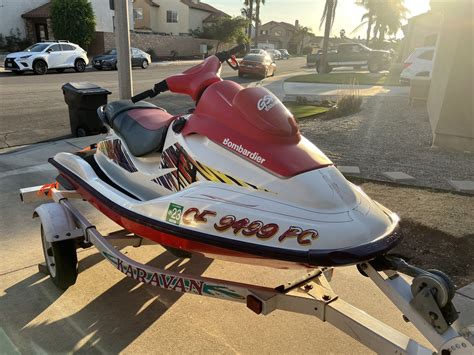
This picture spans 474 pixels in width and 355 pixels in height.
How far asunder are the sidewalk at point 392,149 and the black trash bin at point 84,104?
11.6 feet

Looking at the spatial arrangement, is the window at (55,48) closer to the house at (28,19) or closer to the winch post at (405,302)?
the house at (28,19)

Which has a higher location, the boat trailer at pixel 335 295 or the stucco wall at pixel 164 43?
the boat trailer at pixel 335 295

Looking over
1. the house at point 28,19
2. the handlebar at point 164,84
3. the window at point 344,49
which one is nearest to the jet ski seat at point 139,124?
the handlebar at point 164,84

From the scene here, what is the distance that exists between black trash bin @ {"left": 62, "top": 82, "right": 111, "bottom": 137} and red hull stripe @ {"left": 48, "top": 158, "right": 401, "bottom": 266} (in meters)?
5.03

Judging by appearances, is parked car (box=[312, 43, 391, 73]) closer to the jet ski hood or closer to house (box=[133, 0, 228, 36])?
the jet ski hood

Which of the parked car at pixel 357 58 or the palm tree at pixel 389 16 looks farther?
the palm tree at pixel 389 16

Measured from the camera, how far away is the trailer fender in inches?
123

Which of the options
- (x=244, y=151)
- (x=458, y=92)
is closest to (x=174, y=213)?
(x=244, y=151)

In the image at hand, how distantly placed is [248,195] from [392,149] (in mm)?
6613

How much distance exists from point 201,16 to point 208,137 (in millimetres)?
64415

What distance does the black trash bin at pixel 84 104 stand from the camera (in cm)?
770

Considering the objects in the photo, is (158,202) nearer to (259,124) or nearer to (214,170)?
(214,170)

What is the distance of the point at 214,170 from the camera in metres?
2.53

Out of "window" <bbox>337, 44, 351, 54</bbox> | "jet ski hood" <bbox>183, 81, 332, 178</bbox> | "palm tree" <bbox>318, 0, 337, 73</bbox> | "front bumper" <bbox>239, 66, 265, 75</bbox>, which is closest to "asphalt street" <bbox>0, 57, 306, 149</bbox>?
"jet ski hood" <bbox>183, 81, 332, 178</bbox>
